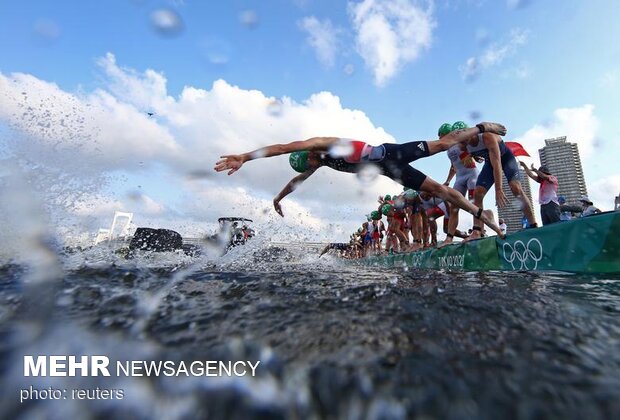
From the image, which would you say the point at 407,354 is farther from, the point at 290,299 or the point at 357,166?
the point at 357,166

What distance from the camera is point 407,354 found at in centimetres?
99

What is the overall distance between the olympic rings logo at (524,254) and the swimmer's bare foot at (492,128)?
62.8 inches

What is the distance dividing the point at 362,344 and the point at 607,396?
0.63 meters

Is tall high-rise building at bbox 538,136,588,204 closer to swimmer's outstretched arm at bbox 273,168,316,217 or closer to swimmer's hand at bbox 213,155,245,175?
swimmer's outstretched arm at bbox 273,168,316,217

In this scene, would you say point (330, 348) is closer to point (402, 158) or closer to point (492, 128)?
point (402, 158)

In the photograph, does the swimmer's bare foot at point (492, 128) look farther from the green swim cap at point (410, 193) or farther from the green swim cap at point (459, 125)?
the green swim cap at point (410, 193)

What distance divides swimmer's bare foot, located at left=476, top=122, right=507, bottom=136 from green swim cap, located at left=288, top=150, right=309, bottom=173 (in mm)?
2508

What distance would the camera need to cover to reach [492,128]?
436cm

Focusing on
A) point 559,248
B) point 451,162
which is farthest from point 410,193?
point 559,248

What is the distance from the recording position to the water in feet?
2.46

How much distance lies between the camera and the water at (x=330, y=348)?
2.46 ft

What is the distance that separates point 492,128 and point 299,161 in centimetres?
280

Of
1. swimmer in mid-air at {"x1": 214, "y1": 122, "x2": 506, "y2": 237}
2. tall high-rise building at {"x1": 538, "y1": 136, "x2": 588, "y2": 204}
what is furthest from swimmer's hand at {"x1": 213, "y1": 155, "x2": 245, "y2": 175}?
tall high-rise building at {"x1": 538, "y1": 136, "x2": 588, "y2": 204}

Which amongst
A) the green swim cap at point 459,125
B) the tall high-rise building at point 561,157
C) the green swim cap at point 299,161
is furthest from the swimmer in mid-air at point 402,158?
the tall high-rise building at point 561,157
